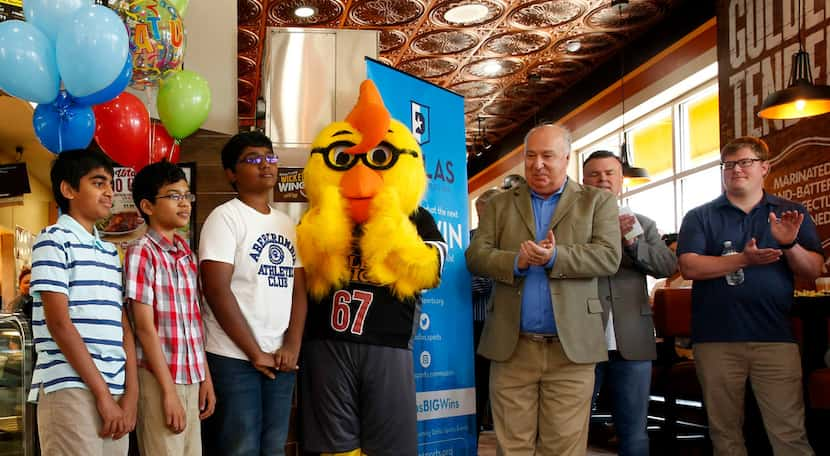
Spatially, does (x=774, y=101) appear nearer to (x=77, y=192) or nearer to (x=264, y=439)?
(x=264, y=439)

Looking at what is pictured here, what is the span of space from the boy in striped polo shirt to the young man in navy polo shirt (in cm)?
221

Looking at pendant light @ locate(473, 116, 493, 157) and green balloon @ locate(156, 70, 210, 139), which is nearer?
green balloon @ locate(156, 70, 210, 139)

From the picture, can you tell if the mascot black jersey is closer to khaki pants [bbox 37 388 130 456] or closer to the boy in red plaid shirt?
the boy in red plaid shirt

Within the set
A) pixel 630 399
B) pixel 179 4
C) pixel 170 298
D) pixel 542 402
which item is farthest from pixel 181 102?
pixel 630 399

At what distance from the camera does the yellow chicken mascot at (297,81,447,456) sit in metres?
2.44

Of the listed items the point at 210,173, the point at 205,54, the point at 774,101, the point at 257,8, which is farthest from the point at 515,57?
the point at 210,173

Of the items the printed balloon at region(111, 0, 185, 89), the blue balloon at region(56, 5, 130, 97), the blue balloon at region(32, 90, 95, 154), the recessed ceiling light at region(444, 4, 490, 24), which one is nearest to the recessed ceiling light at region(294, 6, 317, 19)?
the recessed ceiling light at region(444, 4, 490, 24)

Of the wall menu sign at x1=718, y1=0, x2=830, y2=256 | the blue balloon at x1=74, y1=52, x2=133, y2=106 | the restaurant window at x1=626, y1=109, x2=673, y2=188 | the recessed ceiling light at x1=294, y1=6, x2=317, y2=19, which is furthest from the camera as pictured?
the restaurant window at x1=626, y1=109, x2=673, y2=188

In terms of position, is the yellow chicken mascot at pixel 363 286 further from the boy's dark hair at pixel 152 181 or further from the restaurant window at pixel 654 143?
the restaurant window at pixel 654 143

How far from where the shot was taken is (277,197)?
3568 mm

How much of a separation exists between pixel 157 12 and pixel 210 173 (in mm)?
983

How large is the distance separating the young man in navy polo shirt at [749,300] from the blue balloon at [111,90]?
2.35 m

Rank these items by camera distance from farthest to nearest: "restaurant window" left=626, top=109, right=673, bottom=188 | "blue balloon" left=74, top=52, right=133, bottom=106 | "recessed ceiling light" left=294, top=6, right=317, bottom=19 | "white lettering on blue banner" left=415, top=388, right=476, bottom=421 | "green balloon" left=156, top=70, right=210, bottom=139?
1. "restaurant window" left=626, top=109, right=673, bottom=188
2. "recessed ceiling light" left=294, top=6, right=317, bottom=19
3. "green balloon" left=156, top=70, right=210, bottom=139
4. "white lettering on blue banner" left=415, top=388, right=476, bottom=421
5. "blue balloon" left=74, top=52, right=133, bottom=106

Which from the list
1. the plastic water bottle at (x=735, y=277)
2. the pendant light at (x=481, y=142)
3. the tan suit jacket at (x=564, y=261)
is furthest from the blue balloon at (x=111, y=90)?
the pendant light at (x=481, y=142)
